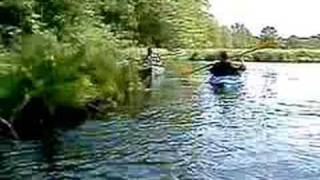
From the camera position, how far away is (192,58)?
3002 inches

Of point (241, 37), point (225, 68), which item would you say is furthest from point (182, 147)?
point (241, 37)

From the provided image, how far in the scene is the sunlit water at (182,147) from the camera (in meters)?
14.8

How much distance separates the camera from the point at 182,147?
18.3 meters

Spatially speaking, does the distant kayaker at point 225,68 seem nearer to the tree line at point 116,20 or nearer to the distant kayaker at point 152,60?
the tree line at point 116,20

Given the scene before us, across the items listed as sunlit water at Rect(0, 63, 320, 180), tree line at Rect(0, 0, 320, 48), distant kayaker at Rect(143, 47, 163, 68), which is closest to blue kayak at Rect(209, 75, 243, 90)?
tree line at Rect(0, 0, 320, 48)

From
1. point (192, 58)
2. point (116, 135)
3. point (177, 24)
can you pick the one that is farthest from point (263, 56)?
point (116, 135)

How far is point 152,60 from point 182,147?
2774 centimetres

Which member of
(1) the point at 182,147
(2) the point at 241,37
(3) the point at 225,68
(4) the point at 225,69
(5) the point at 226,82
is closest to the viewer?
(1) the point at 182,147

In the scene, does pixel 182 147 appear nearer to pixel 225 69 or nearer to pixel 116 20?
pixel 116 20

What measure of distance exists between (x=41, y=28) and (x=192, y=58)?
4965cm

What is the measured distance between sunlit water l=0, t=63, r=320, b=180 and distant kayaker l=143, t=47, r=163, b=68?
42.7 feet

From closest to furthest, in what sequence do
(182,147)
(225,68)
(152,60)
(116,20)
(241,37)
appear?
(182,147) < (116,20) < (225,68) < (152,60) < (241,37)

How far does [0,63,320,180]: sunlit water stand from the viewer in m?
14.8

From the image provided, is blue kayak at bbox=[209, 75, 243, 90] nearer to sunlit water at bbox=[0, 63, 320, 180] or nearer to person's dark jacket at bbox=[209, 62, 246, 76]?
person's dark jacket at bbox=[209, 62, 246, 76]
